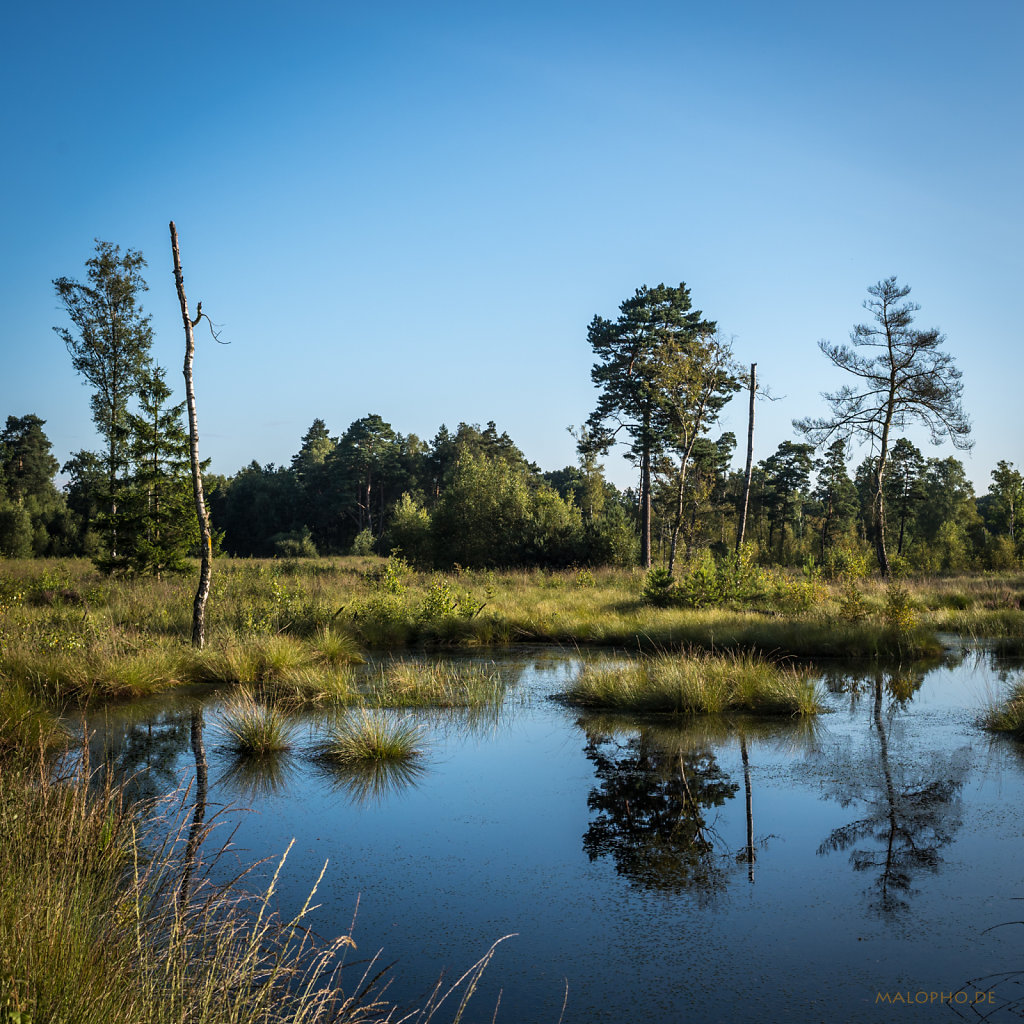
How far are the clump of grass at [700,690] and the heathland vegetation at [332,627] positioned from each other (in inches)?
1.4

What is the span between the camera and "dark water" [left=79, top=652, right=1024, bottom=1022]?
407 cm

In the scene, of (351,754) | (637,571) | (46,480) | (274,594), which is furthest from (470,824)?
(46,480)

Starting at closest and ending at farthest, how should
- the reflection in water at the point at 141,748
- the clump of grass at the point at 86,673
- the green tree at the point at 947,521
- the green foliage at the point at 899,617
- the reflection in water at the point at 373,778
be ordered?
the reflection in water at the point at 141,748, the reflection in water at the point at 373,778, the clump of grass at the point at 86,673, the green foliage at the point at 899,617, the green tree at the point at 947,521

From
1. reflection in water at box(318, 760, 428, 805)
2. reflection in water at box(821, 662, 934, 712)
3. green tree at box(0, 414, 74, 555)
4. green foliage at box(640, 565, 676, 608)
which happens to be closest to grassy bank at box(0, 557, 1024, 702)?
green foliage at box(640, 565, 676, 608)

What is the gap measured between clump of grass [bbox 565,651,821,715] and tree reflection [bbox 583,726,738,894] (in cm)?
144

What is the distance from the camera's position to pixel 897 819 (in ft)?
21.1

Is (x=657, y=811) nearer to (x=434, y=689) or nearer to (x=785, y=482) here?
(x=434, y=689)

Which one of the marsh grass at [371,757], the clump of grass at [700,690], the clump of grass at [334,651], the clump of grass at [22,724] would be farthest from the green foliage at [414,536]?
the clump of grass at [22,724]

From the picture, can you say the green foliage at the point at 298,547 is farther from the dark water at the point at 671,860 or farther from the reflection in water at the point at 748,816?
the reflection in water at the point at 748,816

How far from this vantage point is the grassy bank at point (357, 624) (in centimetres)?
1159

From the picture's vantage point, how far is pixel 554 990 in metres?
4.04

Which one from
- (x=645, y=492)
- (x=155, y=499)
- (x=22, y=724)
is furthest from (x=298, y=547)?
(x=22, y=724)

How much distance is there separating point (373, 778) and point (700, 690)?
4595 millimetres

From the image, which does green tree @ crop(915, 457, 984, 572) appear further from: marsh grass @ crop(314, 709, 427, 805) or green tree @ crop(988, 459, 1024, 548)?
marsh grass @ crop(314, 709, 427, 805)
